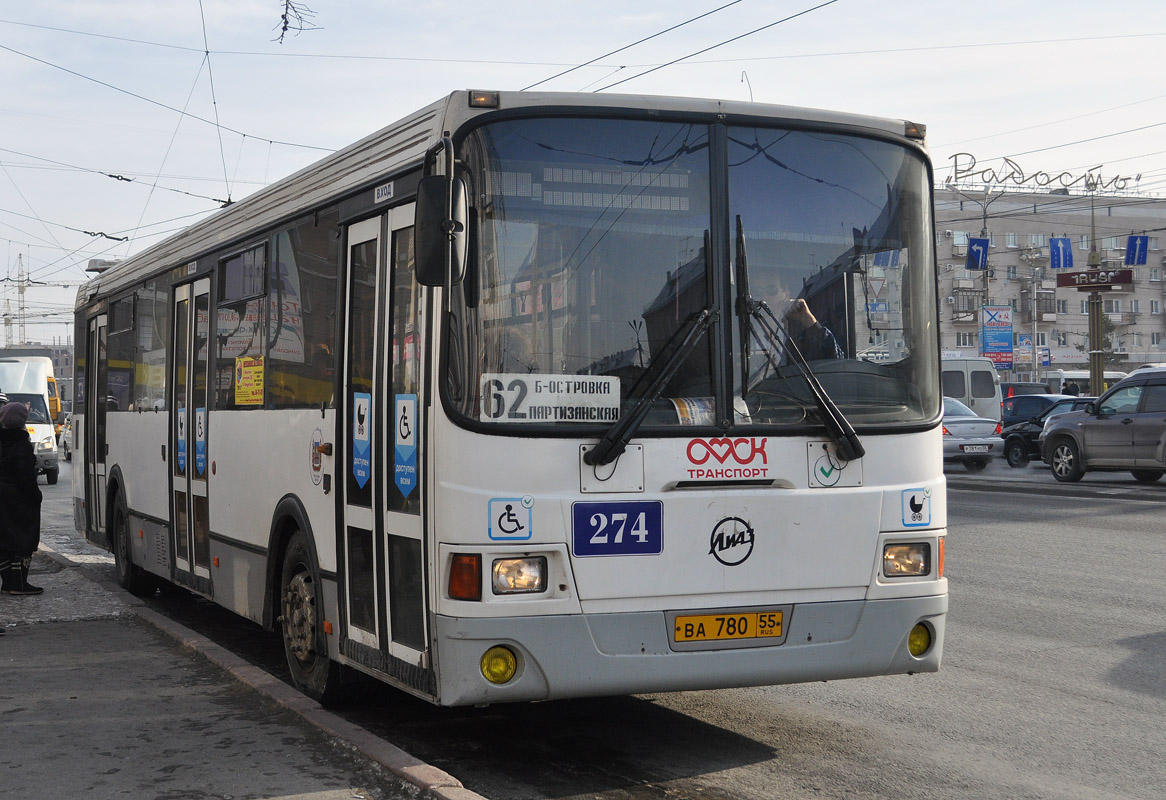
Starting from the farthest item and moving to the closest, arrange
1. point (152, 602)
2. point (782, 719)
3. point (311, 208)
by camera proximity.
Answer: point (152, 602) < point (311, 208) < point (782, 719)

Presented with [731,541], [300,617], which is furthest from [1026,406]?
[731,541]

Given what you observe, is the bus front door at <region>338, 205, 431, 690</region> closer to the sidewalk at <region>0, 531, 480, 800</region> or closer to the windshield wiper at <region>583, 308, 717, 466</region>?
Answer: the sidewalk at <region>0, 531, 480, 800</region>

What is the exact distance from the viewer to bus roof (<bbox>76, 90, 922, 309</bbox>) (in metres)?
5.69

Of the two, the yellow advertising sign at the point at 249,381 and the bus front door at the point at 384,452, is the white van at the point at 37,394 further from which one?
the bus front door at the point at 384,452

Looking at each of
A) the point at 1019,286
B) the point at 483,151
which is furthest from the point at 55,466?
the point at 1019,286

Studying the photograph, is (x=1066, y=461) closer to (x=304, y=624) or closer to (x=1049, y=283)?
(x=304, y=624)

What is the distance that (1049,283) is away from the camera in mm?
92312

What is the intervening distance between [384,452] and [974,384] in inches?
1187

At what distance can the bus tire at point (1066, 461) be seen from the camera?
81.1 feet

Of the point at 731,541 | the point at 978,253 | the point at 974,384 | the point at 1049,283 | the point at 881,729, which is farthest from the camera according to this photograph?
the point at 1049,283

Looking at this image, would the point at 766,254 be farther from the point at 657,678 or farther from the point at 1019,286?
the point at 1019,286

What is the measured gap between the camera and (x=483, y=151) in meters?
5.61

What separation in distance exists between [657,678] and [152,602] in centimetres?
735

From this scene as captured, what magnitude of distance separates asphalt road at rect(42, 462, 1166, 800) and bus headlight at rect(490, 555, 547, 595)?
0.87 metres
